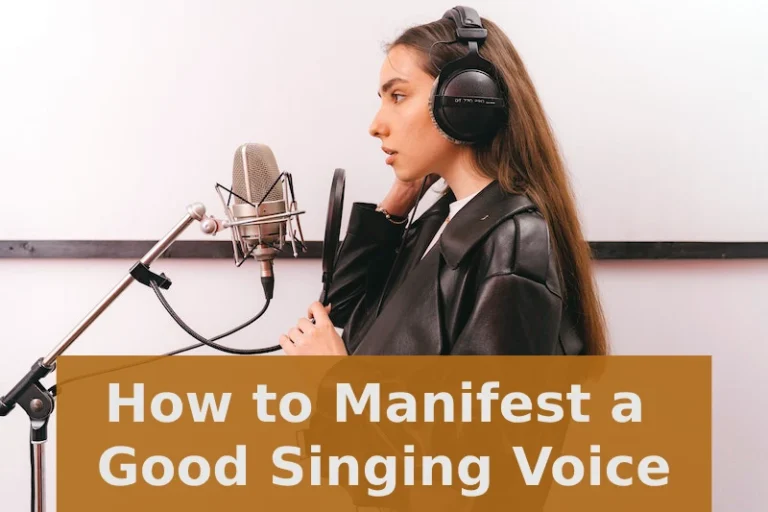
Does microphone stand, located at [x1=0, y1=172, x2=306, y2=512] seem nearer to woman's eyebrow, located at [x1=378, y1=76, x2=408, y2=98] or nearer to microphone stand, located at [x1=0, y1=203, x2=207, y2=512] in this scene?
microphone stand, located at [x1=0, y1=203, x2=207, y2=512]

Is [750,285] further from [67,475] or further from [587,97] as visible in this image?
[67,475]

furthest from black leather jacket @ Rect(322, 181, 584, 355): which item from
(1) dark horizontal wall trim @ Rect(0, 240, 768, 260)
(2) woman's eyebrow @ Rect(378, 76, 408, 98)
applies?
(1) dark horizontal wall trim @ Rect(0, 240, 768, 260)

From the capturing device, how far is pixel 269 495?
161 centimetres

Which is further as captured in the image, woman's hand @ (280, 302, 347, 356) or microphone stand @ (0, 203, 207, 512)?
woman's hand @ (280, 302, 347, 356)

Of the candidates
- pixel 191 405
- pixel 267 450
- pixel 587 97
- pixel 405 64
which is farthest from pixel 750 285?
pixel 191 405

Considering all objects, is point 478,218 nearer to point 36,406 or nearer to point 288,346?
point 288,346

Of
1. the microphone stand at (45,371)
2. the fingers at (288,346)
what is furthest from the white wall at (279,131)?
the microphone stand at (45,371)

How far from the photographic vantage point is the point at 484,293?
34.5 inches

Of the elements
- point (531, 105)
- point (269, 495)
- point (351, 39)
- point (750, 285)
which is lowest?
point (269, 495)

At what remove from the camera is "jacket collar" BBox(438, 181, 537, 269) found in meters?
0.92

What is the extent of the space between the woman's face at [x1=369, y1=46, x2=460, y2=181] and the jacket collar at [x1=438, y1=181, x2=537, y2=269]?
10 centimetres

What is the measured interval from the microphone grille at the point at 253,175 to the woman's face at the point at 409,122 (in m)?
0.18

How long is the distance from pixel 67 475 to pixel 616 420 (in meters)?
1.38

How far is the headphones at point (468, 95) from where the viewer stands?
0.94 m
